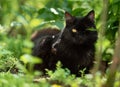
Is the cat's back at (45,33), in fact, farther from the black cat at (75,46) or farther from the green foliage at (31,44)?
the black cat at (75,46)

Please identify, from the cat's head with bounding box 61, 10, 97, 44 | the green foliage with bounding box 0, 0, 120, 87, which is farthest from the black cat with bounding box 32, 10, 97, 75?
the green foliage with bounding box 0, 0, 120, 87

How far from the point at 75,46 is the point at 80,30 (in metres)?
0.30

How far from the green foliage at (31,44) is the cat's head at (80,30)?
0.42 ft

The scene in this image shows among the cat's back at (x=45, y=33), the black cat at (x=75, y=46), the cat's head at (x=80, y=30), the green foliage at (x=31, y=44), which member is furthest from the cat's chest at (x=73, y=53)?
the cat's back at (x=45, y=33)

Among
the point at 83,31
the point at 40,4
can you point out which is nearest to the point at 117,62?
the point at 83,31

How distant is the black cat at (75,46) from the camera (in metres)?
6.29

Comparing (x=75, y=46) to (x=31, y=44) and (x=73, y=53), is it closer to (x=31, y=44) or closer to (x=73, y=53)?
(x=73, y=53)

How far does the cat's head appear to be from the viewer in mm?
6270

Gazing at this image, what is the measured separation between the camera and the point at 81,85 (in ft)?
14.4

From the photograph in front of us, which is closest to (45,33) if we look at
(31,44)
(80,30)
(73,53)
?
(73,53)

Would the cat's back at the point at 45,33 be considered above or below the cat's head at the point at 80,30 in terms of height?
above

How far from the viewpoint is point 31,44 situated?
3.16 meters

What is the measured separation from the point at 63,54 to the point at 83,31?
462mm

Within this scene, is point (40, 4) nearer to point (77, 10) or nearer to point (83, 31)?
point (77, 10)
